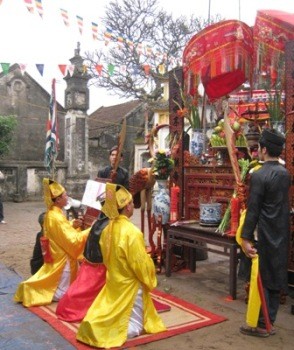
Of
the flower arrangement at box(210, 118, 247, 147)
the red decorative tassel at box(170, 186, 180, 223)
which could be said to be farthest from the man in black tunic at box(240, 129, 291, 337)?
the red decorative tassel at box(170, 186, 180, 223)

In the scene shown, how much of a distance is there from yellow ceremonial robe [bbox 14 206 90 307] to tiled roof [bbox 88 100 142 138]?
1781cm

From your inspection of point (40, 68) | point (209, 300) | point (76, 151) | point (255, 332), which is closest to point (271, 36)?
point (209, 300)

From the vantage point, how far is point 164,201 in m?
5.91

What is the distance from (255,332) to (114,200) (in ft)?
5.27

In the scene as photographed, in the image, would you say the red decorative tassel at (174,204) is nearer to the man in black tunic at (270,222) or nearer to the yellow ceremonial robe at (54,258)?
the yellow ceremonial robe at (54,258)

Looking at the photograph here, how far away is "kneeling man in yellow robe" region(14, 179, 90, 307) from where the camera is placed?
442 cm

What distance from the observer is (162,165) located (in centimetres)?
Answer: 578

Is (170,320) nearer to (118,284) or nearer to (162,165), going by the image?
(118,284)

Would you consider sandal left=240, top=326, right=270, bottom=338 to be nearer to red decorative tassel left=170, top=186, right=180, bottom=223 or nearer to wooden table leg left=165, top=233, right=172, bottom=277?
wooden table leg left=165, top=233, right=172, bottom=277

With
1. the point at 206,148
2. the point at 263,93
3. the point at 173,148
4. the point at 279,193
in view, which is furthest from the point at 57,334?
the point at 263,93

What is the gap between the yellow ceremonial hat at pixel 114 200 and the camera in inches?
137

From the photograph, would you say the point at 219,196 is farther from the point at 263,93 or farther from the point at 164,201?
the point at 263,93

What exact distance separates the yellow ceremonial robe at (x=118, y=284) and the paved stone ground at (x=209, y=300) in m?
0.25

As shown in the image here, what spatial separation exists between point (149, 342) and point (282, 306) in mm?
1690
